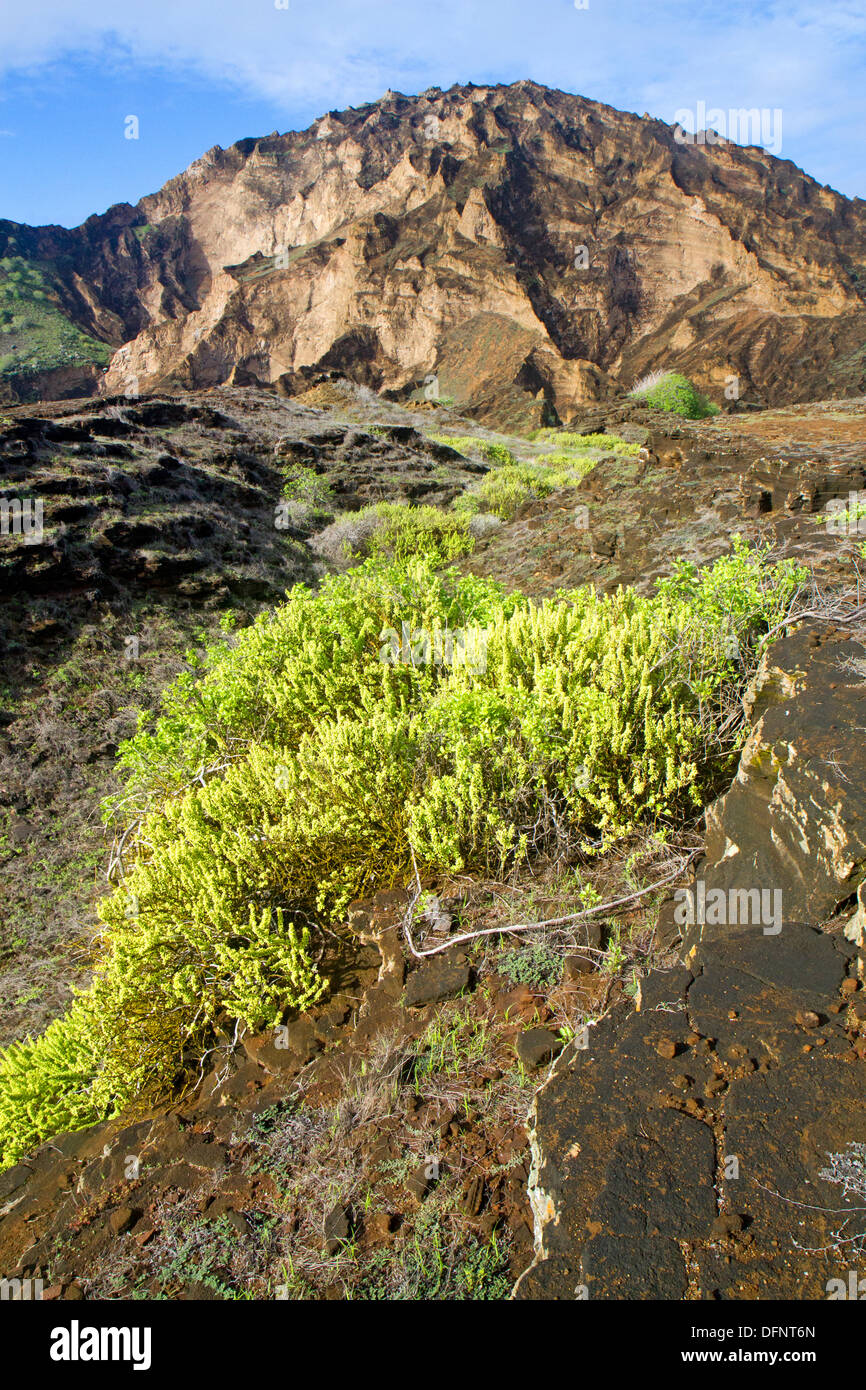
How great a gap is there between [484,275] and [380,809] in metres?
59.0

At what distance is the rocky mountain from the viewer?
46188mm

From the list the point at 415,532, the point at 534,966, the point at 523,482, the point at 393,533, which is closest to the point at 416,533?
the point at 415,532

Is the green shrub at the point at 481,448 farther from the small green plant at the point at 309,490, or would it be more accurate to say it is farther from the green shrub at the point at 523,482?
the small green plant at the point at 309,490

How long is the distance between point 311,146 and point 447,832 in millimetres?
101565

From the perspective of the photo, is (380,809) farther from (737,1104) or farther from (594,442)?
(594,442)

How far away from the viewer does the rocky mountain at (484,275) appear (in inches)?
1818

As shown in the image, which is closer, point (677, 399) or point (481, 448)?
point (481, 448)

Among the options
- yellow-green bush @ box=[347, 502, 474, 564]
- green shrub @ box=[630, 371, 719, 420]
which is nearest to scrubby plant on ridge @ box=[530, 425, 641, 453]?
yellow-green bush @ box=[347, 502, 474, 564]

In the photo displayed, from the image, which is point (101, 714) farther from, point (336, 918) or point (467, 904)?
point (467, 904)

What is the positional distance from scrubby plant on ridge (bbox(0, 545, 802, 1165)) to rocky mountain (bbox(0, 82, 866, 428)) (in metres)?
35.1

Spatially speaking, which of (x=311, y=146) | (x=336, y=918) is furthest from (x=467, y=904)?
(x=311, y=146)

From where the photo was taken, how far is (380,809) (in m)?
3.38

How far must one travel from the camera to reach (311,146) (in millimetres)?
79938

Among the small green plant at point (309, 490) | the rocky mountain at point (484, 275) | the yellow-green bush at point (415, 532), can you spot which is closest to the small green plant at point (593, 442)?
the yellow-green bush at point (415, 532)
